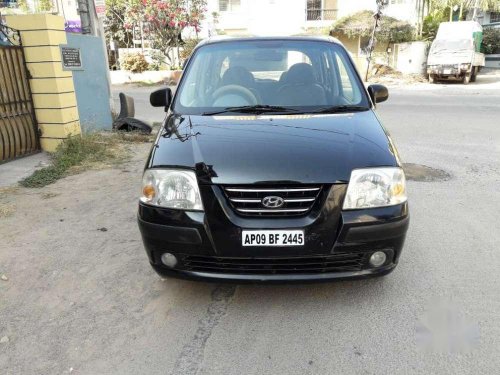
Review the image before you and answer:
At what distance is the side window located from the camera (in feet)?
12.3

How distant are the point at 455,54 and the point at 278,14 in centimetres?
1330

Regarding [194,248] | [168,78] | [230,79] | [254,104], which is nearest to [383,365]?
[194,248]

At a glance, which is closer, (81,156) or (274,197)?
(274,197)

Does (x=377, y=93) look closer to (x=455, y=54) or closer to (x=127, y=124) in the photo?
(x=127, y=124)

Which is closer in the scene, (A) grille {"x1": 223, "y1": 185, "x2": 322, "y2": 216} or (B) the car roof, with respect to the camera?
(A) grille {"x1": 223, "y1": 185, "x2": 322, "y2": 216}

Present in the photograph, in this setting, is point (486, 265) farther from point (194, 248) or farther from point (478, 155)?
point (478, 155)

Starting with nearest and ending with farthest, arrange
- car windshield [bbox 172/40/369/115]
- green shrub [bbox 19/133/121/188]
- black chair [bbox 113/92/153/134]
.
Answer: car windshield [bbox 172/40/369/115], green shrub [bbox 19/133/121/188], black chair [bbox 113/92/153/134]

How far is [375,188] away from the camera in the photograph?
2732mm

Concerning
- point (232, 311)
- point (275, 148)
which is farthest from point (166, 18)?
point (232, 311)

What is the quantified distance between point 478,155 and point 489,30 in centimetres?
2682

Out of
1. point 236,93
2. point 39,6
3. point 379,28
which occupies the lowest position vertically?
point 236,93

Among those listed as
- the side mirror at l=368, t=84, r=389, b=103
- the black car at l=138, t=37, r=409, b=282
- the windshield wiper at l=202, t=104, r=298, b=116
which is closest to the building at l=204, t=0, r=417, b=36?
the side mirror at l=368, t=84, r=389, b=103

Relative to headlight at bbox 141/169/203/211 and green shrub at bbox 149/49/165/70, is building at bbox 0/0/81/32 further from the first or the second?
headlight at bbox 141/169/203/211

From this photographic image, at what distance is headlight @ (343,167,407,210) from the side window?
1127mm
